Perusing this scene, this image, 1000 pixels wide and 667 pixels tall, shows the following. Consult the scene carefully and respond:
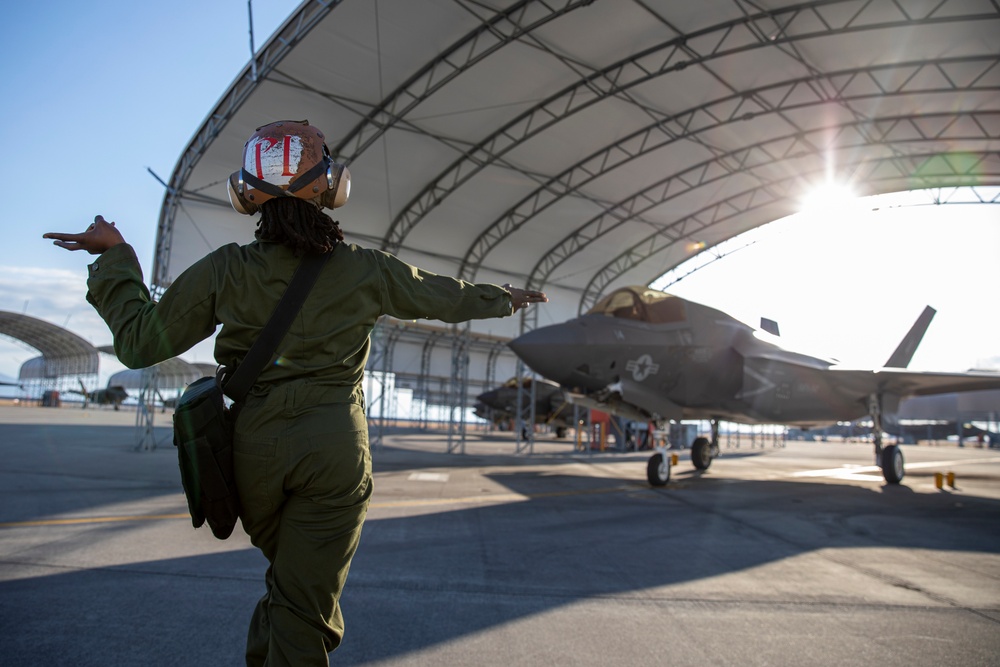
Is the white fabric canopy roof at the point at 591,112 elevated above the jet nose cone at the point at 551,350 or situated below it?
above

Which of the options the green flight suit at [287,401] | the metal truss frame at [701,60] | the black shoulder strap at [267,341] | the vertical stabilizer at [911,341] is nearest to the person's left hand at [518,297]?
the green flight suit at [287,401]

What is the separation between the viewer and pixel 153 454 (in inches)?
515

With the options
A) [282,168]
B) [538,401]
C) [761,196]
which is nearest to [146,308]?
[282,168]

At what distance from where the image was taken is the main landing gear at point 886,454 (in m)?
11.5

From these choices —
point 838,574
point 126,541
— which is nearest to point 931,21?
point 838,574

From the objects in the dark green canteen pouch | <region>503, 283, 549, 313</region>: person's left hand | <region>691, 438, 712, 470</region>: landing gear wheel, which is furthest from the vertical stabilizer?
the dark green canteen pouch

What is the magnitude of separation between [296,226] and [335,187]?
9.7 inches

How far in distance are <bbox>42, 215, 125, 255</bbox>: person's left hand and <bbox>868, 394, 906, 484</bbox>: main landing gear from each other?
44.6 feet

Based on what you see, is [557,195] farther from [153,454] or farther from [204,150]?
[153,454]

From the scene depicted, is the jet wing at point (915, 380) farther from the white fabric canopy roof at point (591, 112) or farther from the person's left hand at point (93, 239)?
the person's left hand at point (93, 239)

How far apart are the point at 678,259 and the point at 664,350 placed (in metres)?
22.9

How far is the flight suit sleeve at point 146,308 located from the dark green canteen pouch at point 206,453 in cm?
18

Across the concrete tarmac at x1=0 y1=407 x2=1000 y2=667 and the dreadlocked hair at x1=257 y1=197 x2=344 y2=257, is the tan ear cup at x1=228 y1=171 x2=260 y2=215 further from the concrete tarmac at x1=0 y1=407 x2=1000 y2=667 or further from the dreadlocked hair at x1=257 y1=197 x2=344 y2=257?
the concrete tarmac at x1=0 y1=407 x2=1000 y2=667

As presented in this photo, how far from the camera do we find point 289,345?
67.2 inches
